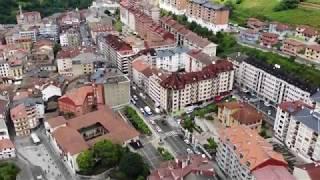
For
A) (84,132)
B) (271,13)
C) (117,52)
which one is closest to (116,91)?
(84,132)

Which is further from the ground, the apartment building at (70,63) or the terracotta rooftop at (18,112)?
the apartment building at (70,63)

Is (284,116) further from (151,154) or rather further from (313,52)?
(313,52)

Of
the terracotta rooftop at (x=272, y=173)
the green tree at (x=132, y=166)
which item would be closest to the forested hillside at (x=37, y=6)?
the green tree at (x=132, y=166)

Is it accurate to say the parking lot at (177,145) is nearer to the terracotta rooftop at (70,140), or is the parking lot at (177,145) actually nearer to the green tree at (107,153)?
the green tree at (107,153)

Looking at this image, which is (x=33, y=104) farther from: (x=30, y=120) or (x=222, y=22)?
(x=222, y=22)

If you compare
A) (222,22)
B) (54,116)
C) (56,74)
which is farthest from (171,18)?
(54,116)

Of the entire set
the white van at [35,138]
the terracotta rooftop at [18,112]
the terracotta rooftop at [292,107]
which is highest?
the terracotta rooftop at [292,107]
